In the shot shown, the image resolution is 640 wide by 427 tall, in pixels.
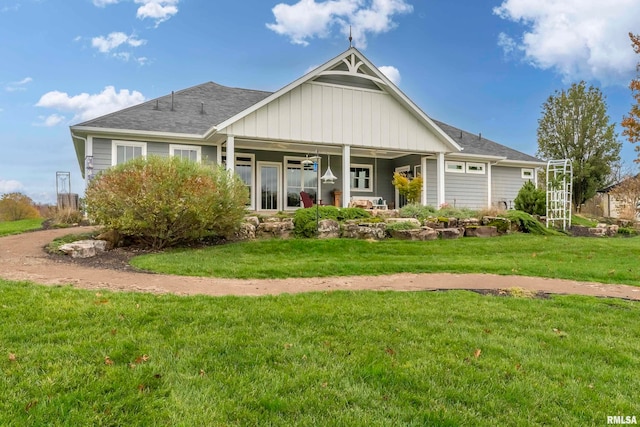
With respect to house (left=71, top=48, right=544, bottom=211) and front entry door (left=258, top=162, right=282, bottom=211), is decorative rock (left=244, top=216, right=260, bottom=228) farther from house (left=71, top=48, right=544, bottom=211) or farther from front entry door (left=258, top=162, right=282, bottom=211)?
front entry door (left=258, top=162, right=282, bottom=211)

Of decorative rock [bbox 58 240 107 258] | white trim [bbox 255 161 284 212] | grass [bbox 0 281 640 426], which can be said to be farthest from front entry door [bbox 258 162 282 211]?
grass [bbox 0 281 640 426]

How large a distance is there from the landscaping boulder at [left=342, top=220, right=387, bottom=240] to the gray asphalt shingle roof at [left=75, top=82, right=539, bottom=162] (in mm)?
6537

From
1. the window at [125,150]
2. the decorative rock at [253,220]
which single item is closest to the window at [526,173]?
the decorative rock at [253,220]

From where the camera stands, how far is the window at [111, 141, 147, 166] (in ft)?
42.0

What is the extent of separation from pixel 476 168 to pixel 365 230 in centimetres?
Answer: 1001

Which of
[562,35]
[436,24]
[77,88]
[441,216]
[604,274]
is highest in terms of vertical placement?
[436,24]

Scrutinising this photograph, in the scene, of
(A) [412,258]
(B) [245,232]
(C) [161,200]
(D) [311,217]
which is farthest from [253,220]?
(A) [412,258]

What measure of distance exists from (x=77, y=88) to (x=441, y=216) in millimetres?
13179

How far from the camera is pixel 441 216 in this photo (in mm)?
12258

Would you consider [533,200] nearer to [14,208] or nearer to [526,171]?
[526,171]

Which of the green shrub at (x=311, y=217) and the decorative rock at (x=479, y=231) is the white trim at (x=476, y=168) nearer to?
the decorative rock at (x=479, y=231)

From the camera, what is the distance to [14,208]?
56.6 ft

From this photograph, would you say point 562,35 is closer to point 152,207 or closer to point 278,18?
point 278,18

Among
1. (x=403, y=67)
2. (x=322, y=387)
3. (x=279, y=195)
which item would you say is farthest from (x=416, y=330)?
(x=403, y=67)
